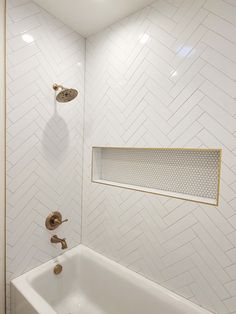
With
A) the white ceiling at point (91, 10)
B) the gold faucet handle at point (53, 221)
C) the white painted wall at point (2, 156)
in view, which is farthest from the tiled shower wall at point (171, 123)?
the white painted wall at point (2, 156)

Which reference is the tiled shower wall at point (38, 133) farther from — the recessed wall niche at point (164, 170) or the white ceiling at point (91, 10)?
the recessed wall niche at point (164, 170)

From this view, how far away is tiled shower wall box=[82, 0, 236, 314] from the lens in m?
1.04

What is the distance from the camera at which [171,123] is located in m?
1.24

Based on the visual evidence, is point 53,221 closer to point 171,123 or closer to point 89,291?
point 89,291

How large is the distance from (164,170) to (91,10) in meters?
1.36

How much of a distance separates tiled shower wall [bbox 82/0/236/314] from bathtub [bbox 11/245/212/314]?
0.08 m

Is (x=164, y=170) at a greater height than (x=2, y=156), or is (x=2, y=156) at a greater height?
(x=2, y=156)

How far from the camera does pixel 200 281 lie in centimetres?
113

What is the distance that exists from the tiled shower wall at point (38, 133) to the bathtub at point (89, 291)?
132 mm

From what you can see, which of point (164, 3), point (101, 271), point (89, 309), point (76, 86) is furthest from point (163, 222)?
point (164, 3)

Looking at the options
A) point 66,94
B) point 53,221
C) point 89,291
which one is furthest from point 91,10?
point 89,291

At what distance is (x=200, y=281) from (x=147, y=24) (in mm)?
1760

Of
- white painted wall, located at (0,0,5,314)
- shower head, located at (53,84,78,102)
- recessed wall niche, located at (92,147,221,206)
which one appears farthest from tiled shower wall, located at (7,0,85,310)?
recessed wall niche, located at (92,147,221,206)

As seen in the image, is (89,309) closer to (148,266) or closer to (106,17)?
(148,266)
